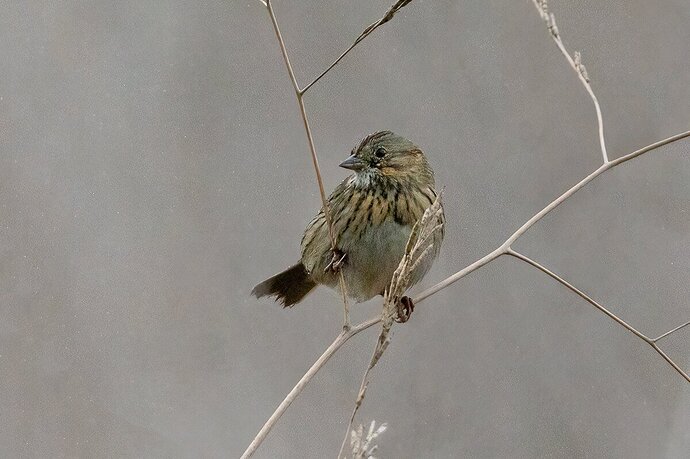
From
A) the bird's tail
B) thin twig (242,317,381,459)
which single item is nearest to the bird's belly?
the bird's tail

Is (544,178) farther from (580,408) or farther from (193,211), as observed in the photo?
(193,211)

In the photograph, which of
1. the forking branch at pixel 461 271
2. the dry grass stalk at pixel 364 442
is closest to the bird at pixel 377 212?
the forking branch at pixel 461 271

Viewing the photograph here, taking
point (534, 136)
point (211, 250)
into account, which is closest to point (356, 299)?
point (211, 250)

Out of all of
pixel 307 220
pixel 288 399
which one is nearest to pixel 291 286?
pixel 307 220

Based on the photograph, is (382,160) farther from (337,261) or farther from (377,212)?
(337,261)

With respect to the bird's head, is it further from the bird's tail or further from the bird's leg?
the bird's tail

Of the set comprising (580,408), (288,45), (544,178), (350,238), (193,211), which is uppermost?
(288,45)
